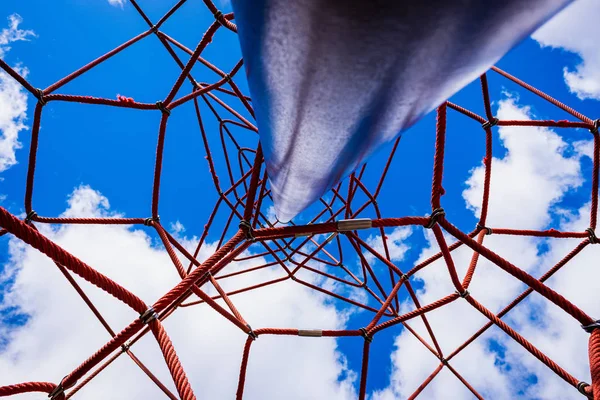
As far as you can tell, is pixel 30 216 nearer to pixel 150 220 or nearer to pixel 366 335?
pixel 150 220

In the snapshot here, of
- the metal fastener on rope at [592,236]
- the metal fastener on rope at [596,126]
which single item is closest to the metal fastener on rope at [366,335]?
the metal fastener on rope at [592,236]

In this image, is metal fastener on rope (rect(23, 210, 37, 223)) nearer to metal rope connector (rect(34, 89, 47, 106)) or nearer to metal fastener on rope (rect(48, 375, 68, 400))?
metal rope connector (rect(34, 89, 47, 106))

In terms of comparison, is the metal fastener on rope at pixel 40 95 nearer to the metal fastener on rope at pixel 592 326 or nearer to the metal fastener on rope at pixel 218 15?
the metal fastener on rope at pixel 218 15

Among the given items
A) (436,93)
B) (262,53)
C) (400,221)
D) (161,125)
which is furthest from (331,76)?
(161,125)

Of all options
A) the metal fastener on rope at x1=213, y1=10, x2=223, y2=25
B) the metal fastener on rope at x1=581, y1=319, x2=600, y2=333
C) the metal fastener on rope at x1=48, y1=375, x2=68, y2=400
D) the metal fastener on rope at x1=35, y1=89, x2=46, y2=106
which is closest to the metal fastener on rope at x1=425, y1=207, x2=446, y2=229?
the metal fastener on rope at x1=581, y1=319, x2=600, y2=333

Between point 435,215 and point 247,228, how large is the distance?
259cm

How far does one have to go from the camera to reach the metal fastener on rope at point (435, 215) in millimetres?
5145

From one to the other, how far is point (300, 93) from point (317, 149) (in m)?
0.87

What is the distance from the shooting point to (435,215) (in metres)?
5.18

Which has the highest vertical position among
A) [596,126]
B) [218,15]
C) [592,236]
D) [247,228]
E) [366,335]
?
[218,15]

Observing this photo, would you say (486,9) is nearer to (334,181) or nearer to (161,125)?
(334,181)

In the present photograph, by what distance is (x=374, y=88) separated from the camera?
6.82 ft

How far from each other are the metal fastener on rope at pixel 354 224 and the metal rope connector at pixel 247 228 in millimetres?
1212

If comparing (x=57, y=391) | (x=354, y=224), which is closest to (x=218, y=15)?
(x=354, y=224)
